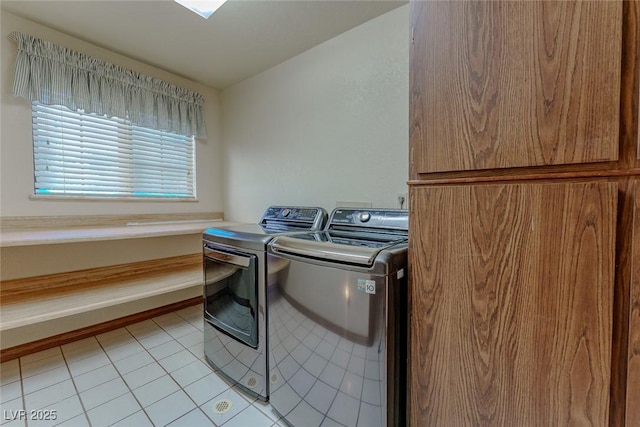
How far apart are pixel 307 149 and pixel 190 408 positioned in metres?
1.91

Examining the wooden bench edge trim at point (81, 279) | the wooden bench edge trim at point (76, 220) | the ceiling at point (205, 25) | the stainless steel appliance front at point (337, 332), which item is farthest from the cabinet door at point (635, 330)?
the wooden bench edge trim at point (76, 220)

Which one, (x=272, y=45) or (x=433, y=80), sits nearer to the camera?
(x=433, y=80)

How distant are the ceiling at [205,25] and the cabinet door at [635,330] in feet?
5.81

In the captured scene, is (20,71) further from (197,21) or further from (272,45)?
(272,45)

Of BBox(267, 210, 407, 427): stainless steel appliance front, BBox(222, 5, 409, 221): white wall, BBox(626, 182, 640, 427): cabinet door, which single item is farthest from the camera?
BBox(222, 5, 409, 221): white wall

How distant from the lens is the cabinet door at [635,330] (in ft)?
2.04

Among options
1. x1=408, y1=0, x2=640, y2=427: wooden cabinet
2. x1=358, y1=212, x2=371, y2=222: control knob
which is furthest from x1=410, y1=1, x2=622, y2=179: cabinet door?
x1=358, y1=212, x2=371, y2=222: control knob

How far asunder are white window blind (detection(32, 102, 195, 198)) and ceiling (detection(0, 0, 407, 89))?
24.2 inches

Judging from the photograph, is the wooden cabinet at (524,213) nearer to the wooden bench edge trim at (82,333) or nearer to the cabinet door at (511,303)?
the cabinet door at (511,303)

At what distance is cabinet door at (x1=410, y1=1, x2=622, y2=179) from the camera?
0.64 m

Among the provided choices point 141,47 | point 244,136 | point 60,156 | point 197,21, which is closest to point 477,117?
point 197,21

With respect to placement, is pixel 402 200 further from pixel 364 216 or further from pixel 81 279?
pixel 81 279

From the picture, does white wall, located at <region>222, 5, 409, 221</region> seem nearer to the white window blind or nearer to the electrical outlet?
the electrical outlet

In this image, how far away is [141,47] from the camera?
2.22 meters
